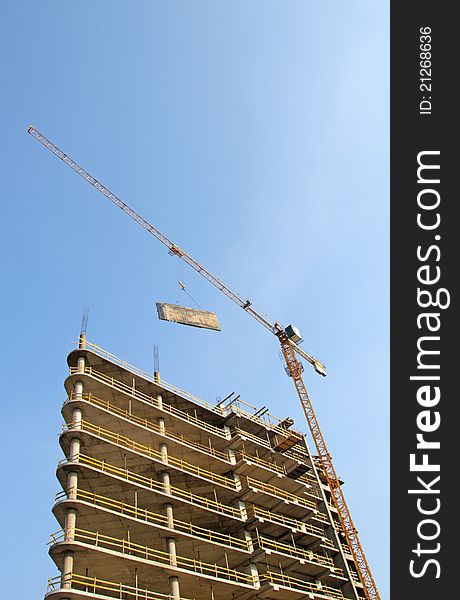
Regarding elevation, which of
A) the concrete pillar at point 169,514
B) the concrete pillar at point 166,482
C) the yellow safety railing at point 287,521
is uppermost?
the concrete pillar at point 166,482

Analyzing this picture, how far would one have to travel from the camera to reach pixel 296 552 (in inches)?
1522

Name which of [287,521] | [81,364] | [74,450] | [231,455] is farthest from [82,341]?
[287,521]

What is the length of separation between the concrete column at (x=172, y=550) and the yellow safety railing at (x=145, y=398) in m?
8.90

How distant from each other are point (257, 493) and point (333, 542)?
30.6 ft

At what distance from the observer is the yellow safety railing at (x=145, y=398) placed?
34.6 m

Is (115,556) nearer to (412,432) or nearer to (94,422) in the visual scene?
(94,422)

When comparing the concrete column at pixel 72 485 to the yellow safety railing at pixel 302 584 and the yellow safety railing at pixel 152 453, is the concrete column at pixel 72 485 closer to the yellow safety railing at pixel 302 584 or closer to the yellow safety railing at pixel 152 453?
the yellow safety railing at pixel 152 453

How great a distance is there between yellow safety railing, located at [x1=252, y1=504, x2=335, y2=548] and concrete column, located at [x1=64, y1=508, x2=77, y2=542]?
1374 cm

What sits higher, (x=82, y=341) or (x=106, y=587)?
(x=82, y=341)

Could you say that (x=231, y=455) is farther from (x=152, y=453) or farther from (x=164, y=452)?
(x=152, y=453)

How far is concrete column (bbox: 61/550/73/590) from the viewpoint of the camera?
2377 cm

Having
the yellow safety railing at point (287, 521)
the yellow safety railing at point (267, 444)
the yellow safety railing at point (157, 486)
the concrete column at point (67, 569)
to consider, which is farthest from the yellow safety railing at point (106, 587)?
the yellow safety railing at point (267, 444)

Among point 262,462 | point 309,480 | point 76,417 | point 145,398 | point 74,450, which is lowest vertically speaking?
point 74,450

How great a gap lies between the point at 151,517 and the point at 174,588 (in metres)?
4.14
